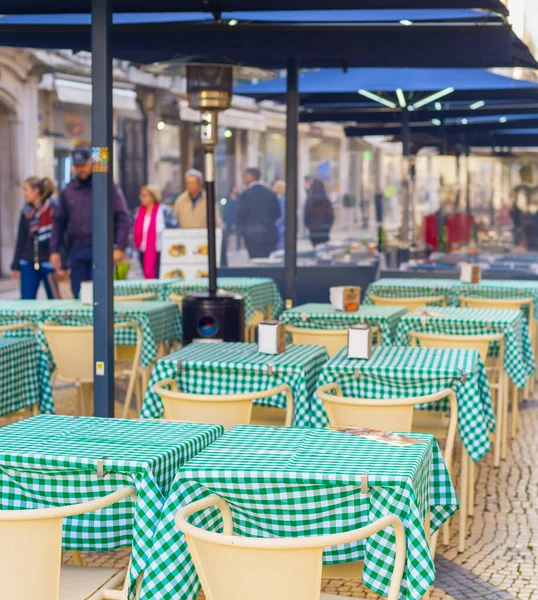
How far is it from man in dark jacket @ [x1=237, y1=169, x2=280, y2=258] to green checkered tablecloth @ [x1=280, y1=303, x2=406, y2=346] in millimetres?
4945

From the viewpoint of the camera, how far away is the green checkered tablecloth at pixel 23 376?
Result: 5.44 m

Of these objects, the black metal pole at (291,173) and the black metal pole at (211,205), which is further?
the black metal pole at (291,173)

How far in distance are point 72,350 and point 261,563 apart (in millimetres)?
3966

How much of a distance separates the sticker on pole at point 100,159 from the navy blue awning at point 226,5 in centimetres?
96

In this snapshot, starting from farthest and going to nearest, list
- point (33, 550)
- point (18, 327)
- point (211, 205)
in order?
point (211, 205) → point (18, 327) → point (33, 550)

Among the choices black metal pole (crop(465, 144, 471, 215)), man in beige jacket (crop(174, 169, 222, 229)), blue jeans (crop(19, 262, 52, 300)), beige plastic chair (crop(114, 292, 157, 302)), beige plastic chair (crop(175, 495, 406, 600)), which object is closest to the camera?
beige plastic chair (crop(175, 495, 406, 600))

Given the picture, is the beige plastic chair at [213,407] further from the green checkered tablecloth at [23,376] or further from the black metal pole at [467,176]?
the black metal pole at [467,176]

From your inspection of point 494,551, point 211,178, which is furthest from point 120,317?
point 494,551

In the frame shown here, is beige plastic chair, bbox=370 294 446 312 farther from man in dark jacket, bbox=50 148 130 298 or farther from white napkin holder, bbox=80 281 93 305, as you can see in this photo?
man in dark jacket, bbox=50 148 130 298

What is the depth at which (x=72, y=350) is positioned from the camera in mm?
6355

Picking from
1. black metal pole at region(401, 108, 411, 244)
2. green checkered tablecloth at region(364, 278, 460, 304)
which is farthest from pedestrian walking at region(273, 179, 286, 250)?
green checkered tablecloth at region(364, 278, 460, 304)

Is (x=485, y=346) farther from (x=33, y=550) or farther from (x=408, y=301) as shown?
(x=33, y=550)

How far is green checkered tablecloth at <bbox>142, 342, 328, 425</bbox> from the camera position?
494 cm

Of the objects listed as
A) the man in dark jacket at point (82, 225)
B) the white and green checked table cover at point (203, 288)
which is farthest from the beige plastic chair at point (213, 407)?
the man in dark jacket at point (82, 225)
